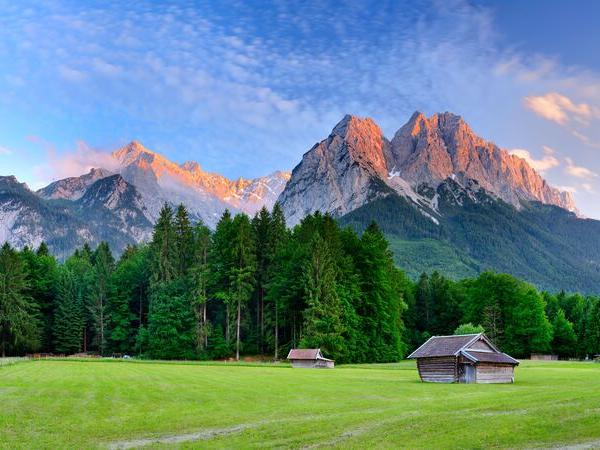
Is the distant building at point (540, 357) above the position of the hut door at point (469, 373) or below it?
below

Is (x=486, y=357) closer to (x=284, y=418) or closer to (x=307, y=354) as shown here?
(x=307, y=354)

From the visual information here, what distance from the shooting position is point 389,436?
19.1 meters

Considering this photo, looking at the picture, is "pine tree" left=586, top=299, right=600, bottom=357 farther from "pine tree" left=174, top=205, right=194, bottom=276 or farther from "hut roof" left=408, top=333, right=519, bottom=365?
"pine tree" left=174, top=205, right=194, bottom=276

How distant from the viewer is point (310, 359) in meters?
69.0

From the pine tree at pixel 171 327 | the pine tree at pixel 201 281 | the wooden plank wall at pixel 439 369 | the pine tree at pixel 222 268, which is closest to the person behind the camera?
the wooden plank wall at pixel 439 369

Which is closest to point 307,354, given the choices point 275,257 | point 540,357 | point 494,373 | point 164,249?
point 275,257

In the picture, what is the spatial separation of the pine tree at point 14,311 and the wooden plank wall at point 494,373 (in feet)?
220

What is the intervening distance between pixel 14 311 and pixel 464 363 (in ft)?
221

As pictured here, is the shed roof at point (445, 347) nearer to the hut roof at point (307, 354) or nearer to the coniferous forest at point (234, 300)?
the hut roof at point (307, 354)

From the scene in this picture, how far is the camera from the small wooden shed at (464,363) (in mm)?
46656

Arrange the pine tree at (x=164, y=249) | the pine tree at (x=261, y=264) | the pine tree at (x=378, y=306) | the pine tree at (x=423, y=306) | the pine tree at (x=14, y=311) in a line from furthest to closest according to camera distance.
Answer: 1. the pine tree at (x=423, y=306)
2. the pine tree at (x=164, y=249)
3. the pine tree at (x=14, y=311)
4. the pine tree at (x=261, y=264)
5. the pine tree at (x=378, y=306)

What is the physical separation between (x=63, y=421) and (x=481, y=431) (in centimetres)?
1585

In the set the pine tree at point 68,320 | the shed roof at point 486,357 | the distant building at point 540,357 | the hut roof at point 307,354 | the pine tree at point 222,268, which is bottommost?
the distant building at point 540,357

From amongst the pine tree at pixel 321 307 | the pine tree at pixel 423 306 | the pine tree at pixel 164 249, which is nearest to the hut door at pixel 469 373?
the pine tree at pixel 321 307
